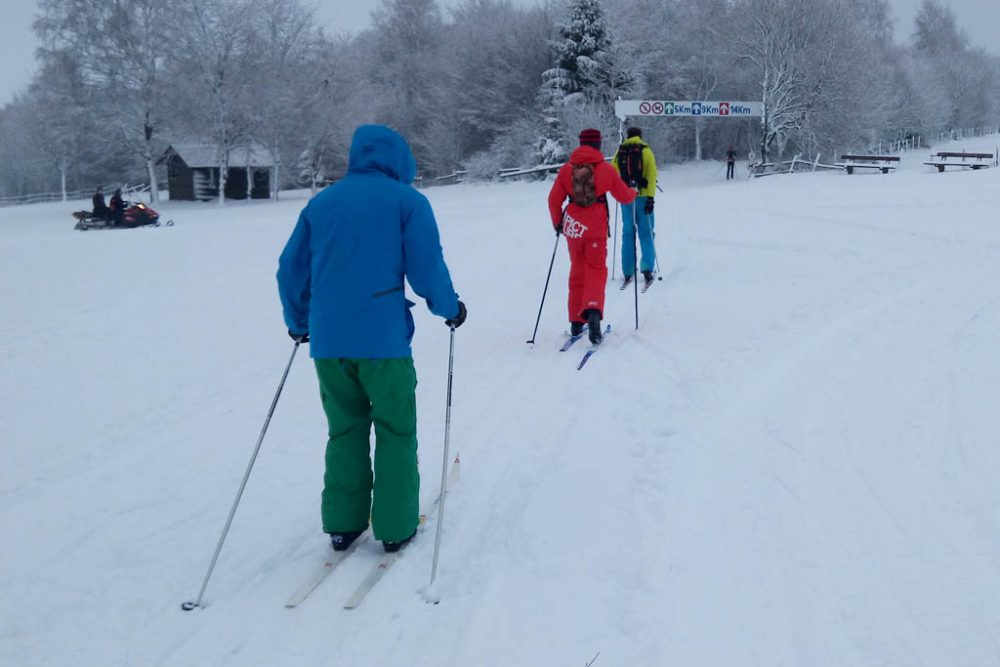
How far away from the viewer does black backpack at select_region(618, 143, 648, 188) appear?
928 cm

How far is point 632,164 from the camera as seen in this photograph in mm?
9297

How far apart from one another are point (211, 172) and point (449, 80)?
14.7 m

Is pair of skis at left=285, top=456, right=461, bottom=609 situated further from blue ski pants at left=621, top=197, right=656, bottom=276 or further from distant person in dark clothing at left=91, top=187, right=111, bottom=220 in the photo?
distant person in dark clothing at left=91, top=187, right=111, bottom=220

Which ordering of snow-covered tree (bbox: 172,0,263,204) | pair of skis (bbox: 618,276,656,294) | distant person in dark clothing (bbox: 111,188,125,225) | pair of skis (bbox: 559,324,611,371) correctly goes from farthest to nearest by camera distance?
snow-covered tree (bbox: 172,0,263,204), distant person in dark clothing (bbox: 111,188,125,225), pair of skis (bbox: 618,276,656,294), pair of skis (bbox: 559,324,611,371)

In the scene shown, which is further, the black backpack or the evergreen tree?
the evergreen tree

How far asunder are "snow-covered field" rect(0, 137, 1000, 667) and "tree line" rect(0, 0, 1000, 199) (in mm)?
27695

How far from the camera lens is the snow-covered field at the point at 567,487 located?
9.96 feet

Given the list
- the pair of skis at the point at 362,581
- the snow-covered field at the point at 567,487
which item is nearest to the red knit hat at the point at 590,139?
the snow-covered field at the point at 567,487

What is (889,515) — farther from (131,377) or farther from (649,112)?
(649,112)

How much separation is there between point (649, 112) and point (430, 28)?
29.6m

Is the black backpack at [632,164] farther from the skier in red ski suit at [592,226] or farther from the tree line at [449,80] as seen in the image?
the tree line at [449,80]

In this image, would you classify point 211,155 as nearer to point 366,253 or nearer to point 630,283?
point 630,283

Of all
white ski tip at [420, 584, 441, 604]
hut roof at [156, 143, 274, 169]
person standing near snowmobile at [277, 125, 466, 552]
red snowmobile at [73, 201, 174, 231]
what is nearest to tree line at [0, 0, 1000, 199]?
hut roof at [156, 143, 274, 169]

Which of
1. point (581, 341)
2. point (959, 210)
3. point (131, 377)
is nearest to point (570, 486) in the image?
point (581, 341)
